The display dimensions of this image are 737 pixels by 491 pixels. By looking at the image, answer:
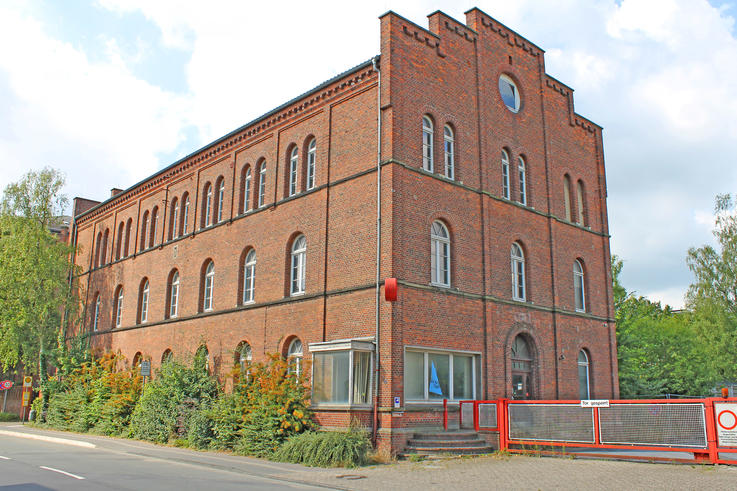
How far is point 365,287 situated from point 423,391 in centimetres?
330

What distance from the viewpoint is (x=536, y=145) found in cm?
2338

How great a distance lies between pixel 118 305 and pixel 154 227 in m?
4.85

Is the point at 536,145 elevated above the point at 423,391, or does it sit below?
above

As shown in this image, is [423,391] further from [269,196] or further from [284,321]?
[269,196]

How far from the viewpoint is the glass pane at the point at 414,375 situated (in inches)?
678

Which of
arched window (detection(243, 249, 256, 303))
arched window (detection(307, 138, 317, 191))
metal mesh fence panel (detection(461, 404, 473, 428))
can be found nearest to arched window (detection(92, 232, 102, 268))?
arched window (detection(243, 249, 256, 303))

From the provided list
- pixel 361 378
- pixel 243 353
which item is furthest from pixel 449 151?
pixel 243 353

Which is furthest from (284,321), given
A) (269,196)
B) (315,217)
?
(269,196)

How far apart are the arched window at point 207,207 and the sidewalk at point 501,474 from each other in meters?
12.5

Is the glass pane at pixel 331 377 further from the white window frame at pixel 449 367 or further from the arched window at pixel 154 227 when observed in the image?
the arched window at pixel 154 227

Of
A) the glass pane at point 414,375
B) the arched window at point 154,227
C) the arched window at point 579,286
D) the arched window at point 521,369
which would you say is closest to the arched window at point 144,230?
the arched window at point 154,227

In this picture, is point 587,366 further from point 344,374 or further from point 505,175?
point 344,374

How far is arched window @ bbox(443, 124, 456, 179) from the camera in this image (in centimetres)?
1988

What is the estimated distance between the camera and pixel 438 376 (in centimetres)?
1797
